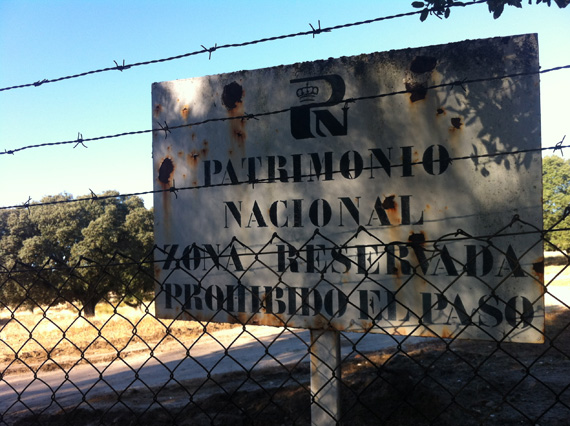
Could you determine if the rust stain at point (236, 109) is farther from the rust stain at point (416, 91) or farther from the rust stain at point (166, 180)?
the rust stain at point (416, 91)

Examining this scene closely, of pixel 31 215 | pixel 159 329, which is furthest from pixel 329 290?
pixel 31 215

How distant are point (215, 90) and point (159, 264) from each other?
1269 mm

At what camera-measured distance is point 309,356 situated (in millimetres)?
7570

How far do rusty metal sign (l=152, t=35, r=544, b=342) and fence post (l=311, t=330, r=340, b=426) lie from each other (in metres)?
0.11

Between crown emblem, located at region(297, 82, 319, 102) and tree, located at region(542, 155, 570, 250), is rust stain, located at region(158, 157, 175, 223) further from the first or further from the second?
tree, located at region(542, 155, 570, 250)

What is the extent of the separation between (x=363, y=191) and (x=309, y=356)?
5165 mm

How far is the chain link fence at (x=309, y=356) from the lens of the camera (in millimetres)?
2604

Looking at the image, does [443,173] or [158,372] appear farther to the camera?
[158,372]

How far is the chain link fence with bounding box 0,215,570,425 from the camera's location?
2604 mm

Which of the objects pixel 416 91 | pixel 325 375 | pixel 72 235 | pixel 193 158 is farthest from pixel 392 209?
pixel 72 235

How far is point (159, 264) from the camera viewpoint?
345cm

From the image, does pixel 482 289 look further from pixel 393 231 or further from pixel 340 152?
pixel 340 152

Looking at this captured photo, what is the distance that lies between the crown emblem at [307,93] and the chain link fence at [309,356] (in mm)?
940

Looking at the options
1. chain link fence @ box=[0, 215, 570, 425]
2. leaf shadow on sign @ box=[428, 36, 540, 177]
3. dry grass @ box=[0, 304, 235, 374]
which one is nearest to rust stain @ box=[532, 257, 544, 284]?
chain link fence @ box=[0, 215, 570, 425]
